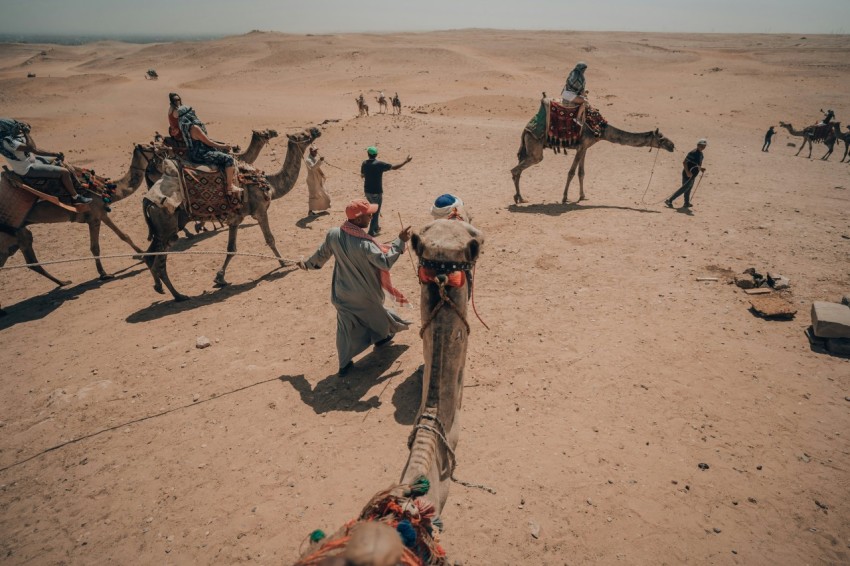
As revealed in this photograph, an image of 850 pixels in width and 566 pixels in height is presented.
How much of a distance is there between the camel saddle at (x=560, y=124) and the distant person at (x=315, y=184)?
5386 mm

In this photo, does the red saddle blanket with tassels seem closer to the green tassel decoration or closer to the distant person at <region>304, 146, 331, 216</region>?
the distant person at <region>304, 146, 331, 216</region>

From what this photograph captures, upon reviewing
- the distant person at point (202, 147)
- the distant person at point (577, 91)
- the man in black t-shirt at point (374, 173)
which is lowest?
the man in black t-shirt at point (374, 173)

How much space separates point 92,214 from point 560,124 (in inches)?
408

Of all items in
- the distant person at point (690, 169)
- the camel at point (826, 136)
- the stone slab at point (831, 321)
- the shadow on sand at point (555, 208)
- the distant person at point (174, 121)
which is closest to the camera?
the stone slab at point (831, 321)

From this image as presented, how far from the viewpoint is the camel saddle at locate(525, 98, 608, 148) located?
10469 millimetres

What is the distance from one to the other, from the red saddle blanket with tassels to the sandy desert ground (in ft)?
5.00

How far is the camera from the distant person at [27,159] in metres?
6.91

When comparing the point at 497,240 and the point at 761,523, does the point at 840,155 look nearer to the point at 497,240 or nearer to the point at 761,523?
the point at 497,240

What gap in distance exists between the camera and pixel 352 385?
214 inches

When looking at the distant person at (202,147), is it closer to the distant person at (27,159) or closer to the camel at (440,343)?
the distant person at (27,159)

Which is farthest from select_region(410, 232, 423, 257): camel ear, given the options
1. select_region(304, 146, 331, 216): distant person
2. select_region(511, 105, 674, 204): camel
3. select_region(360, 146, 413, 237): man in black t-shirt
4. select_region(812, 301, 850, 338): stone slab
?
select_region(511, 105, 674, 204): camel

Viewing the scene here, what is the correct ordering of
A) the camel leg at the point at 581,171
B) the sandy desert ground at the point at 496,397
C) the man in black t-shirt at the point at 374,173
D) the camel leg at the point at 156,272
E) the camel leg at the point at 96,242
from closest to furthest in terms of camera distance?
the sandy desert ground at the point at 496,397
the camel leg at the point at 156,272
the camel leg at the point at 96,242
the man in black t-shirt at the point at 374,173
the camel leg at the point at 581,171

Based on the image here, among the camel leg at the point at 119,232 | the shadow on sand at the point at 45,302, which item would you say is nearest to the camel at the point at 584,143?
the camel leg at the point at 119,232

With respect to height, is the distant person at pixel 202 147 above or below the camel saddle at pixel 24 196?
above
